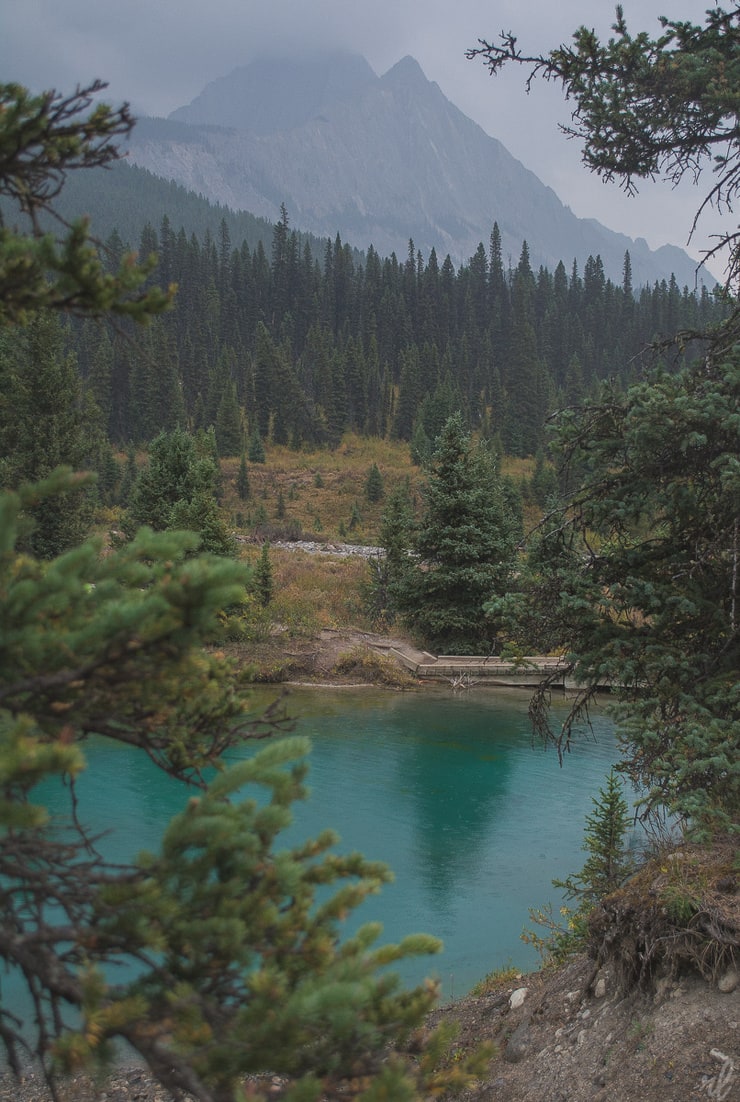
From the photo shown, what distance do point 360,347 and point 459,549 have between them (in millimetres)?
56366

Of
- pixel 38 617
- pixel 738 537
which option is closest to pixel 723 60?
pixel 738 537

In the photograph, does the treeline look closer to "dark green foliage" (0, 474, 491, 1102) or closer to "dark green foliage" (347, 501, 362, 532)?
"dark green foliage" (347, 501, 362, 532)

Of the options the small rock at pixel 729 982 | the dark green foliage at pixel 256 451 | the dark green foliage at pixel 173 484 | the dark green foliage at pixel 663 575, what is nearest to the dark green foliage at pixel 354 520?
the dark green foliage at pixel 256 451

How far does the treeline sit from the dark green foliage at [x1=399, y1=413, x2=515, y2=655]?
3049cm

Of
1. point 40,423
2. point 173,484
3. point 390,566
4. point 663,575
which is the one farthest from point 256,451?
point 663,575

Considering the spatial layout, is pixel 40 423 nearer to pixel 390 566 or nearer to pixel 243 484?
pixel 390 566

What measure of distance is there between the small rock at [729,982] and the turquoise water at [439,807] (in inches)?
146

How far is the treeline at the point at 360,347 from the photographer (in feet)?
223

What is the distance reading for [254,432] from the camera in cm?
6638

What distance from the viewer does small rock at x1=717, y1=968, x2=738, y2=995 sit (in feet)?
17.9

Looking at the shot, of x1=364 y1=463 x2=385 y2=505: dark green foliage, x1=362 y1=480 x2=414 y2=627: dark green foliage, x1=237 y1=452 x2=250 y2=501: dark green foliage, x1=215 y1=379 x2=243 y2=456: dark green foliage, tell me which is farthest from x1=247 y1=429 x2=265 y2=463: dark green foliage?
x1=362 y1=480 x2=414 y2=627: dark green foliage

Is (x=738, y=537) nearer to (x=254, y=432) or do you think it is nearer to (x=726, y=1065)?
(x=726, y=1065)

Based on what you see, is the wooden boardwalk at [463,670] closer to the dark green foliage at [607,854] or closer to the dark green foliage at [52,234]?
the dark green foliage at [607,854]

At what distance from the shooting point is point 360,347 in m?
75.8
